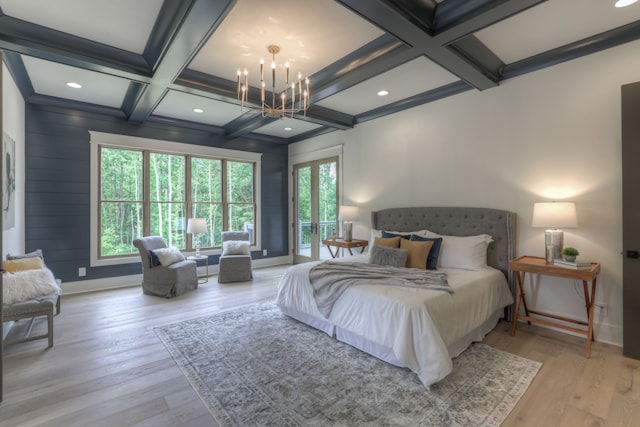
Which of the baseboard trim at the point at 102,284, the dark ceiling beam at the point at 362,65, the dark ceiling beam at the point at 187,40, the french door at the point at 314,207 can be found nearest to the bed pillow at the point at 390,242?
the dark ceiling beam at the point at 362,65

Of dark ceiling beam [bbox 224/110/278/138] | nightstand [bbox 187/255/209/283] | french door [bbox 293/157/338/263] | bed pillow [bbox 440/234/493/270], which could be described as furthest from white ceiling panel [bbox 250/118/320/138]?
bed pillow [bbox 440/234/493/270]

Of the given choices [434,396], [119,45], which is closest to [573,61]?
[434,396]

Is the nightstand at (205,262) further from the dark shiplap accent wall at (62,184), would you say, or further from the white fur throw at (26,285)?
the white fur throw at (26,285)

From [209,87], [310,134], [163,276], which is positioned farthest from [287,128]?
[163,276]

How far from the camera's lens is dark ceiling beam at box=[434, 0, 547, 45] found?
219cm

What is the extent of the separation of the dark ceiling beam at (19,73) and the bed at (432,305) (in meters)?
3.80

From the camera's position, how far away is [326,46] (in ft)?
10.0

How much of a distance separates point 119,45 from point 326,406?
3.79 meters

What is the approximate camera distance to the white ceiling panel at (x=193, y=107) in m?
4.48

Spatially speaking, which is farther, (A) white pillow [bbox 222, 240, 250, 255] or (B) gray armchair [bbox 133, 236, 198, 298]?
(A) white pillow [bbox 222, 240, 250, 255]

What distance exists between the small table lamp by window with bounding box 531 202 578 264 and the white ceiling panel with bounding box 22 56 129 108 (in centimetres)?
512

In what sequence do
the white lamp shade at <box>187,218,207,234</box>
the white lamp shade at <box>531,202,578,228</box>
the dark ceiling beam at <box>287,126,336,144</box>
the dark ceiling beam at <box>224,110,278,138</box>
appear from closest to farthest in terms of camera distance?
the white lamp shade at <box>531,202,578,228</box>
the dark ceiling beam at <box>224,110,278,138</box>
the white lamp shade at <box>187,218,207,234</box>
the dark ceiling beam at <box>287,126,336,144</box>

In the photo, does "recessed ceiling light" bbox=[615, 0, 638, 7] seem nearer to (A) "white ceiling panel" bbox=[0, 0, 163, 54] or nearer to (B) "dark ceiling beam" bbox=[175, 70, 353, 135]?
(B) "dark ceiling beam" bbox=[175, 70, 353, 135]

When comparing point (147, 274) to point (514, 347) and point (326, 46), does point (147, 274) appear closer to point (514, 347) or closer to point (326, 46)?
point (326, 46)
